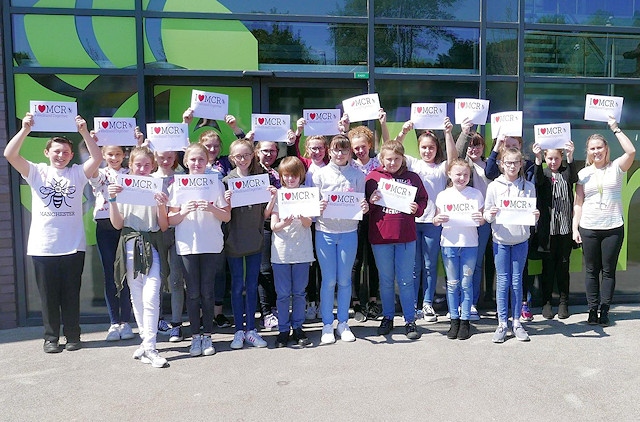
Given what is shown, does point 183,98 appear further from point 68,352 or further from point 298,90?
point 68,352

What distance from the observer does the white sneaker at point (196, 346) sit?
4.41 metres

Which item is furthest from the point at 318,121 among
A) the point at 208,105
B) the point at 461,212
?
the point at 461,212

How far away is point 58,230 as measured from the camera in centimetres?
452

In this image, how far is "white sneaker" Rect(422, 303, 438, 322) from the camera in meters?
5.37

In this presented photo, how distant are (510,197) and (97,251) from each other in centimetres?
413

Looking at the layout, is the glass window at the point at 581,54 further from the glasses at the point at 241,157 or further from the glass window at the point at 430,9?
the glasses at the point at 241,157

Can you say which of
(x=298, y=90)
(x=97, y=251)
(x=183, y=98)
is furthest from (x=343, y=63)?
(x=97, y=251)

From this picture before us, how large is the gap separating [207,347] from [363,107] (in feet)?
8.75

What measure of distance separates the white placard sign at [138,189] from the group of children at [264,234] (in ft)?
0.23

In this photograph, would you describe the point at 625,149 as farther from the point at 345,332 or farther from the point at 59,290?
the point at 59,290

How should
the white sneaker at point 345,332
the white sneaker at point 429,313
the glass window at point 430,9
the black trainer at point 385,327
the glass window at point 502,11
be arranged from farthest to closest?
1. the glass window at point 502,11
2. the glass window at point 430,9
3. the white sneaker at point 429,313
4. the black trainer at point 385,327
5. the white sneaker at point 345,332

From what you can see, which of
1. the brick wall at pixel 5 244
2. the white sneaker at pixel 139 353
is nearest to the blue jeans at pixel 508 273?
the white sneaker at pixel 139 353

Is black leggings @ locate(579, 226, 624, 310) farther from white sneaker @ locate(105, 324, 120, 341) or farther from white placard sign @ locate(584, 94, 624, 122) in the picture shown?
white sneaker @ locate(105, 324, 120, 341)

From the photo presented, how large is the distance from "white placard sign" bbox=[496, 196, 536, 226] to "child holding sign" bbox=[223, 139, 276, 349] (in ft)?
6.68
